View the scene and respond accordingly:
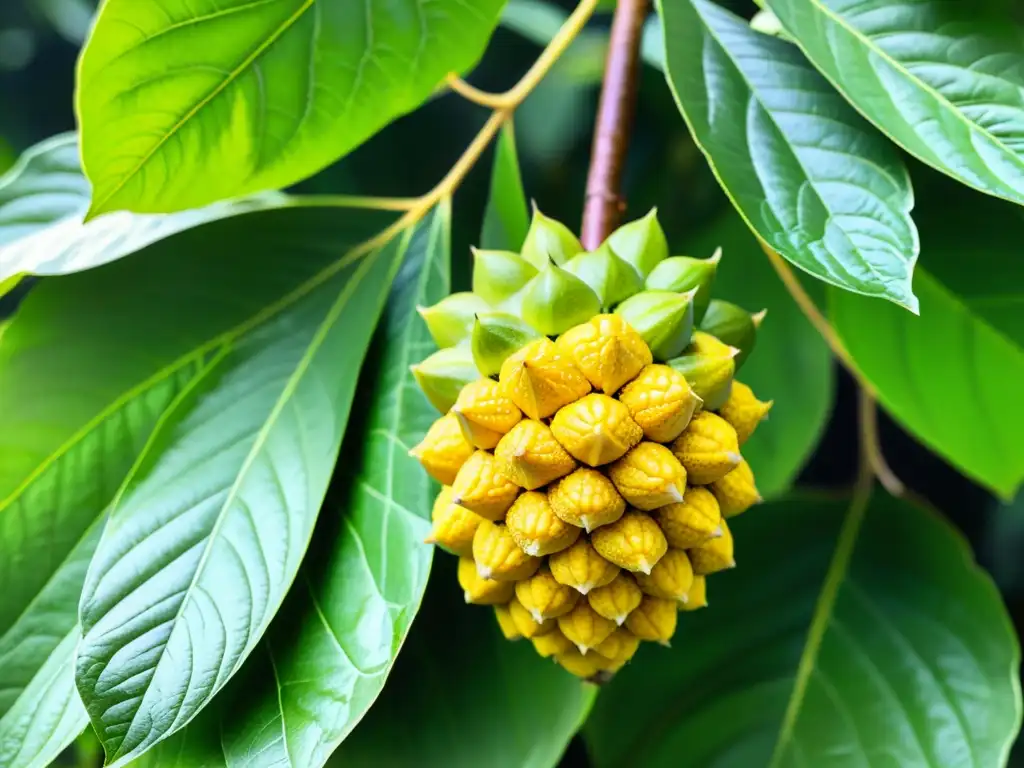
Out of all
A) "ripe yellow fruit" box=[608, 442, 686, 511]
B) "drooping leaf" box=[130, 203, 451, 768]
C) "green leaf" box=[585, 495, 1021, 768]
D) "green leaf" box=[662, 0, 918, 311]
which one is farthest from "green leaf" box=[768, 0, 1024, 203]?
"green leaf" box=[585, 495, 1021, 768]

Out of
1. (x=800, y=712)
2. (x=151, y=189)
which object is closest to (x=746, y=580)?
(x=800, y=712)

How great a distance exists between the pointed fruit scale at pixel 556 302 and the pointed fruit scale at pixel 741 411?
0.35 ft

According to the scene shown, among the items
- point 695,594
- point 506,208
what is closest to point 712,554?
point 695,594

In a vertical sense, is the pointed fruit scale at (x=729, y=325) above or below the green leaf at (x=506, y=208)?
below

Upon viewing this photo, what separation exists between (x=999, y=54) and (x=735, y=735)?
59 centimetres

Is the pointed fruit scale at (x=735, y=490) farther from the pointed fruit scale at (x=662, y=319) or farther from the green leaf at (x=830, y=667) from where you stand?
the green leaf at (x=830, y=667)

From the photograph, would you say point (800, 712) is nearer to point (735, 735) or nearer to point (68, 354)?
point (735, 735)

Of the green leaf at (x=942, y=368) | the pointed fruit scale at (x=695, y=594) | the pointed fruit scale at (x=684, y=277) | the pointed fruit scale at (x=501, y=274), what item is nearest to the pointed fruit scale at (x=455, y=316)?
the pointed fruit scale at (x=501, y=274)

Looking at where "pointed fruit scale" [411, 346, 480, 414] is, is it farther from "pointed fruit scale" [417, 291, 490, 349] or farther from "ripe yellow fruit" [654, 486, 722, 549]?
"ripe yellow fruit" [654, 486, 722, 549]

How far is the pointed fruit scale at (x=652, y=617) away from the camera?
1.71ft

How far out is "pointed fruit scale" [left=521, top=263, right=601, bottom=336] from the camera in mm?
498

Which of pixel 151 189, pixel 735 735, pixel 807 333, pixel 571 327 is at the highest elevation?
pixel 151 189

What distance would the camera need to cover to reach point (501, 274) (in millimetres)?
548

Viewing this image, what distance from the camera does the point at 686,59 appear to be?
0.59 metres
